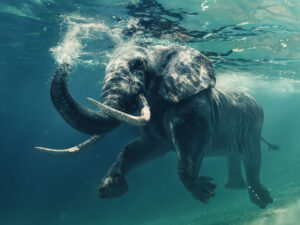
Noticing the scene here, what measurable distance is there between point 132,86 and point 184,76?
0.99 metres

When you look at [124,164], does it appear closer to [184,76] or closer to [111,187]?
[111,187]

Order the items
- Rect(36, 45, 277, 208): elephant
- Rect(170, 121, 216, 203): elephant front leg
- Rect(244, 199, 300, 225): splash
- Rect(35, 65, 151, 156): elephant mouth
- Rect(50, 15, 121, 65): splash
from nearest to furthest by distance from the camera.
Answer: Rect(35, 65, 151, 156): elephant mouth → Rect(36, 45, 277, 208): elephant → Rect(170, 121, 216, 203): elephant front leg → Rect(244, 199, 300, 225): splash → Rect(50, 15, 121, 65): splash

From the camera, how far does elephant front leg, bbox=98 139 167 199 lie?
13.7 ft

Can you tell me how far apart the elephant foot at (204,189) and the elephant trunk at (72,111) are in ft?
5.87

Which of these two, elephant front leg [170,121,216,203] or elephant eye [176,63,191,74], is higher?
elephant eye [176,63,191,74]

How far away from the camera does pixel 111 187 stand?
13.6ft

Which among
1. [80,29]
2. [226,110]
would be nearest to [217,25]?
[226,110]

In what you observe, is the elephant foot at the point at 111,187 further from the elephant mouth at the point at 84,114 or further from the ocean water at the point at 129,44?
the ocean water at the point at 129,44

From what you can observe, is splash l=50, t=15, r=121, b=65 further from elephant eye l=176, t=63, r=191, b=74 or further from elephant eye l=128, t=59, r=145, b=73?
elephant eye l=176, t=63, r=191, b=74

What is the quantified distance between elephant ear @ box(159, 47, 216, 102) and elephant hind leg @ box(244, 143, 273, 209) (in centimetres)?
413

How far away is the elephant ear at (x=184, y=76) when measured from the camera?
14.5ft

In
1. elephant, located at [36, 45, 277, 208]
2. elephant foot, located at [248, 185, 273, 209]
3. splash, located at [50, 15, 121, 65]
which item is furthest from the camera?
splash, located at [50, 15, 121, 65]

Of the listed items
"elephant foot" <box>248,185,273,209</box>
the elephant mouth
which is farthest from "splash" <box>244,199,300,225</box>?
the elephant mouth

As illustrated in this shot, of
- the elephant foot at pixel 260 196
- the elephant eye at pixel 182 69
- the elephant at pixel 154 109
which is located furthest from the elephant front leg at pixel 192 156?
the elephant foot at pixel 260 196
